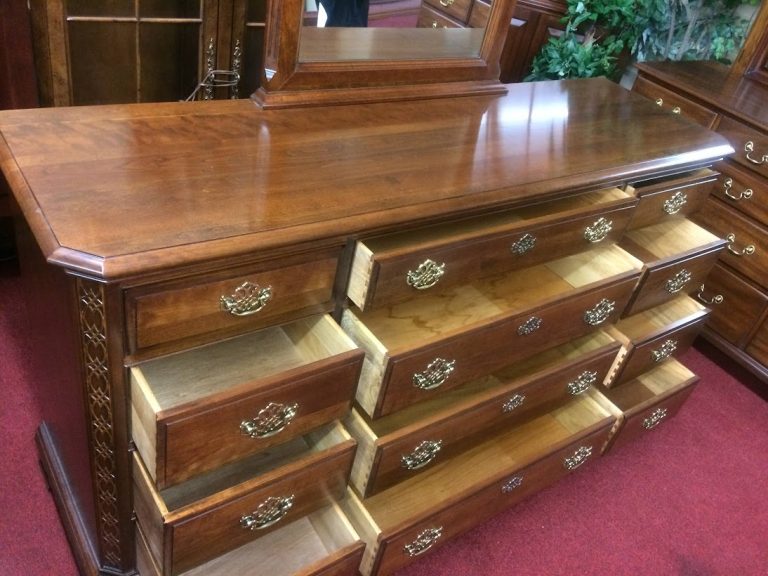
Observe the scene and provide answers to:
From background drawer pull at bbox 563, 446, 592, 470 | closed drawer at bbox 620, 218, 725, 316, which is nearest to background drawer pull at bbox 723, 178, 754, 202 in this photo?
closed drawer at bbox 620, 218, 725, 316

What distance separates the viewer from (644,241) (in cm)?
156

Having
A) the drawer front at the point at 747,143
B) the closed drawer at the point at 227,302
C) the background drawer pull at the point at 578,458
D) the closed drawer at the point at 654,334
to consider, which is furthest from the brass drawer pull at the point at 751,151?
the closed drawer at the point at 227,302

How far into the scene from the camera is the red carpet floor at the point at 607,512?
1.34m

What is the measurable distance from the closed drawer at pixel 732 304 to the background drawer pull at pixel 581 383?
0.64 m

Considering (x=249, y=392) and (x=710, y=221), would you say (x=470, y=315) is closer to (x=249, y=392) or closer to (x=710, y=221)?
(x=249, y=392)

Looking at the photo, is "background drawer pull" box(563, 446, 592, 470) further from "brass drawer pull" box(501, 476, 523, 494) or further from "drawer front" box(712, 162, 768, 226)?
"drawer front" box(712, 162, 768, 226)

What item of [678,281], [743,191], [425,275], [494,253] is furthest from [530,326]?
[743,191]

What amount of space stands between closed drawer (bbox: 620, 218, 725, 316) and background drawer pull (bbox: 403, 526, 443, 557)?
2.08 ft

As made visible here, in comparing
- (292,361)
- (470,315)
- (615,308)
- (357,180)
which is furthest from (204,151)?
(615,308)

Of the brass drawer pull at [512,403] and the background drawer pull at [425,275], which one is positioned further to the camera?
the brass drawer pull at [512,403]

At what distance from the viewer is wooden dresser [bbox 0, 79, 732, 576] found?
0.86m

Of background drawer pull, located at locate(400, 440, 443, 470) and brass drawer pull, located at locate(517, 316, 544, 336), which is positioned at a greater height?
brass drawer pull, located at locate(517, 316, 544, 336)

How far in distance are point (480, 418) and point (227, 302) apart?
596mm

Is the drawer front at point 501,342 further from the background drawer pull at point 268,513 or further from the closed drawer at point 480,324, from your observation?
the background drawer pull at point 268,513
